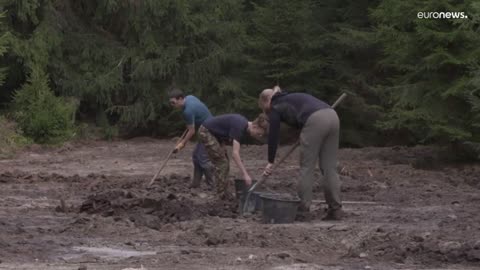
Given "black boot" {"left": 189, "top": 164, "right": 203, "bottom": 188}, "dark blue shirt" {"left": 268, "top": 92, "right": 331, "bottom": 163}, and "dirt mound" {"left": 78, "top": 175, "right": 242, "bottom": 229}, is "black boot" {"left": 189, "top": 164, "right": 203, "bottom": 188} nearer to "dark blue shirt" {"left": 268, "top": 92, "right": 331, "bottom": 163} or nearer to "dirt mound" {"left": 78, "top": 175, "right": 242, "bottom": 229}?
"dirt mound" {"left": 78, "top": 175, "right": 242, "bottom": 229}

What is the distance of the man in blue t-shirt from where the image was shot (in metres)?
14.7

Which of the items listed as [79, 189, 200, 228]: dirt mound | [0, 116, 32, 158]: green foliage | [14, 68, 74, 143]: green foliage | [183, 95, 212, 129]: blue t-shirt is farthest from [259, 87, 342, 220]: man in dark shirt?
[14, 68, 74, 143]: green foliage

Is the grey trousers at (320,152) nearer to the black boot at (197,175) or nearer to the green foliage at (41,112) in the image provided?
the black boot at (197,175)

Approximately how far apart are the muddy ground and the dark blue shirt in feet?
3.35

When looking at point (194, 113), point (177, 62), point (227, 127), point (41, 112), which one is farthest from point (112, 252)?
point (177, 62)

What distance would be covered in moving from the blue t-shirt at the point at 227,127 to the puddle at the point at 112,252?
3457mm

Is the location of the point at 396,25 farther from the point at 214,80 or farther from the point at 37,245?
the point at 37,245

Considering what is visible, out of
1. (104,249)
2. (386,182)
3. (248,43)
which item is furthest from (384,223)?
(248,43)

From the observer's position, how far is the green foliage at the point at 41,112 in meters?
25.9

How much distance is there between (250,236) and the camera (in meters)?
10.1

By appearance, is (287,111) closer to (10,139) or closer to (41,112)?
(10,139)

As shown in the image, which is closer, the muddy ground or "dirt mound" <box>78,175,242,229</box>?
the muddy ground

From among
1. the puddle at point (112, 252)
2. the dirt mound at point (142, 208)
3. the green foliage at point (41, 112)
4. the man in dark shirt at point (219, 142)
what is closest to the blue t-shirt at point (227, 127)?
the man in dark shirt at point (219, 142)

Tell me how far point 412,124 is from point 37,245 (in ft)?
37.4
